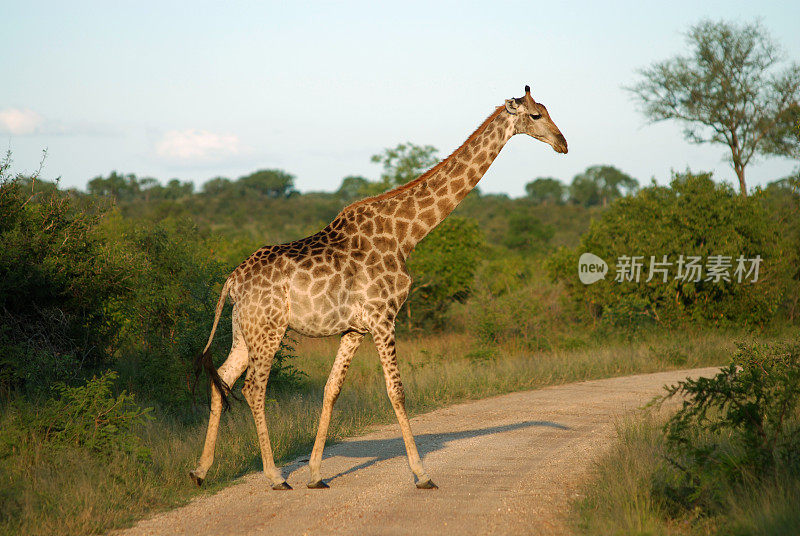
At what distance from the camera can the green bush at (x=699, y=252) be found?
67.6 feet

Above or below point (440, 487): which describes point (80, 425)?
above

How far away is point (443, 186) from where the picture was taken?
775 centimetres

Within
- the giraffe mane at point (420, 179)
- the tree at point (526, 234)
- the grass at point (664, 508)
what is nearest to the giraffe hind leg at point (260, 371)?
the giraffe mane at point (420, 179)

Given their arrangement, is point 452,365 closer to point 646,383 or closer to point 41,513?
point 646,383

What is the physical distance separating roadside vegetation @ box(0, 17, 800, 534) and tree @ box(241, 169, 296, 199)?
189ft

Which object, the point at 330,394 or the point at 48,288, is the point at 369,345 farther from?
the point at 330,394

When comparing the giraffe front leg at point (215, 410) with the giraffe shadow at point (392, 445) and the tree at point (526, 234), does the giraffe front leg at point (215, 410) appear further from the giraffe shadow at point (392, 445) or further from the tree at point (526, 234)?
the tree at point (526, 234)

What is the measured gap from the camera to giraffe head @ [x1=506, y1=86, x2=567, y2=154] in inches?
299

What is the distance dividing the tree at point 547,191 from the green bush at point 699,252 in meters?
70.9

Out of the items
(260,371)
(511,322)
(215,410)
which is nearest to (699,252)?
(511,322)

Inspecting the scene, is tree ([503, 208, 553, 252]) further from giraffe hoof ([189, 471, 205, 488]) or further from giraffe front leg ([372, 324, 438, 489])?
giraffe hoof ([189, 471, 205, 488])

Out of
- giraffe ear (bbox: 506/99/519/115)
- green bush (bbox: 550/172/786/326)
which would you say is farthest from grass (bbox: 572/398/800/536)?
green bush (bbox: 550/172/786/326)

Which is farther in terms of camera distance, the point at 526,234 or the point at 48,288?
the point at 526,234

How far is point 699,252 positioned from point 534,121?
14.8m
